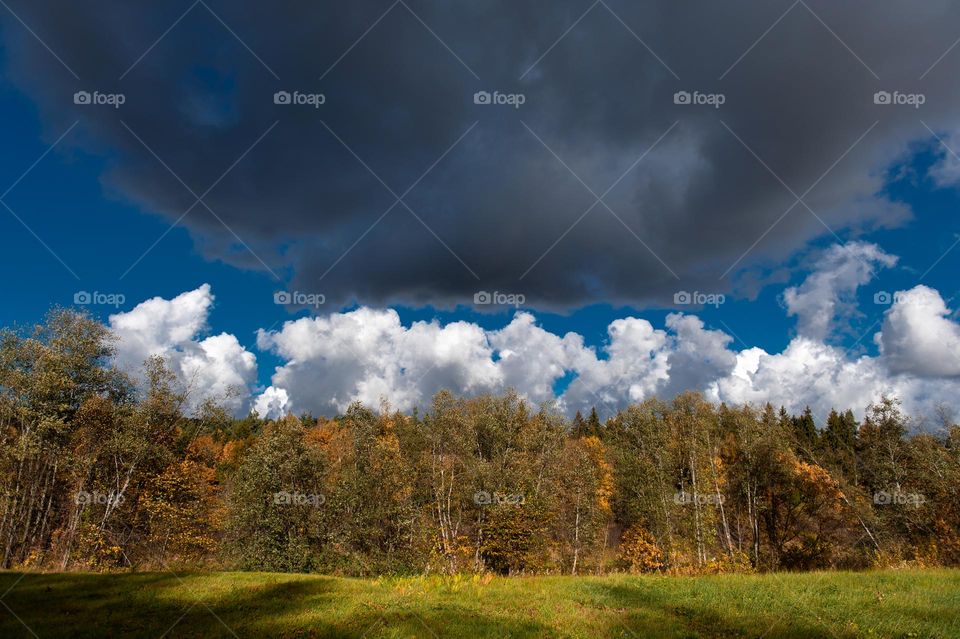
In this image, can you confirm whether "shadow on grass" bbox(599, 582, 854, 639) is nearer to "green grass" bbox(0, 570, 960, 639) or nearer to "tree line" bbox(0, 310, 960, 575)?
"green grass" bbox(0, 570, 960, 639)

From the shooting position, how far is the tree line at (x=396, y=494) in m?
34.6

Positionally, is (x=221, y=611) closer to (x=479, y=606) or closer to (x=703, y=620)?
(x=479, y=606)

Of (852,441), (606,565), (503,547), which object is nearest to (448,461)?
(503,547)

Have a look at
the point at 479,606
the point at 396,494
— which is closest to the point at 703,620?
the point at 479,606

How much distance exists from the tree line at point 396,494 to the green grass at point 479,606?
543 inches

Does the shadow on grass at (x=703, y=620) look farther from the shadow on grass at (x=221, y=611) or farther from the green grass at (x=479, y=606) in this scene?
the shadow on grass at (x=221, y=611)

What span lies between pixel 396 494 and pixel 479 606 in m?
23.0

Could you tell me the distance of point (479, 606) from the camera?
50.3ft

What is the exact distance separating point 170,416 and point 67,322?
984 cm

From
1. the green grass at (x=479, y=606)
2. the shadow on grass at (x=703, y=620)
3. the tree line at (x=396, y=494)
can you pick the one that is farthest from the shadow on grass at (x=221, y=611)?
the tree line at (x=396, y=494)

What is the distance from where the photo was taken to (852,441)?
108062 millimetres

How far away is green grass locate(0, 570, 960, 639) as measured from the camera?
1273cm

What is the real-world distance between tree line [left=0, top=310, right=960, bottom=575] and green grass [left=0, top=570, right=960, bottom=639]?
1378 centimetres

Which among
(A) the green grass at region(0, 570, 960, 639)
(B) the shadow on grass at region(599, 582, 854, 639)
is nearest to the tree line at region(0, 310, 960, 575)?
(A) the green grass at region(0, 570, 960, 639)
